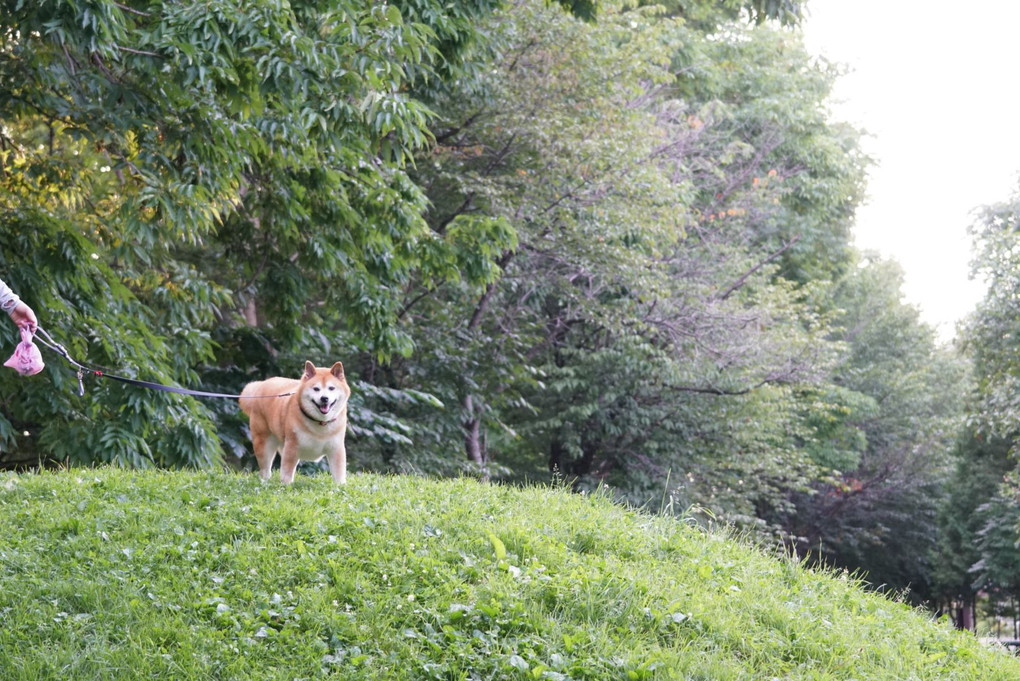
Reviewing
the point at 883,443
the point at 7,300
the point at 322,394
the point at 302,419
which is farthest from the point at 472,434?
the point at 883,443

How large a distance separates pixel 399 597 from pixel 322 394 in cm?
242

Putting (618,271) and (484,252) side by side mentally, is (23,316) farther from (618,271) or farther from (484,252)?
(618,271)

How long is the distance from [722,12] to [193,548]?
79.4 ft

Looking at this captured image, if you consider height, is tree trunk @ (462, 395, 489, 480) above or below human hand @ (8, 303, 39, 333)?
below

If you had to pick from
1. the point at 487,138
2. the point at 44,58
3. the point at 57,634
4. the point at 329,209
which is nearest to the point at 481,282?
the point at 329,209

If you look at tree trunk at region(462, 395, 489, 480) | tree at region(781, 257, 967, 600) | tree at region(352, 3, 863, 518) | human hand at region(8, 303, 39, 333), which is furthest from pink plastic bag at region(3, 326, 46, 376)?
Result: tree at region(781, 257, 967, 600)

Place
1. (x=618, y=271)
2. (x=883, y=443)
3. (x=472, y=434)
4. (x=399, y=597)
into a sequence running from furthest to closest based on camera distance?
(x=883, y=443)
(x=618, y=271)
(x=472, y=434)
(x=399, y=597)

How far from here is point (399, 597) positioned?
6.07 metres

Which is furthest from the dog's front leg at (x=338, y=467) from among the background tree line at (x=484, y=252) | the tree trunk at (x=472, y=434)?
the tree trunk at (x=472, y=434)

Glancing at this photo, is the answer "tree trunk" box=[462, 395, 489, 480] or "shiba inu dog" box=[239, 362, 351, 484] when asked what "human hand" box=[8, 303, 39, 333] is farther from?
"tree trunk" box=[462, 395, 489, 480]

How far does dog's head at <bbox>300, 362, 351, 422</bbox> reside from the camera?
8.10 metres

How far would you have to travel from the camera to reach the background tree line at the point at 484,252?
9469mm

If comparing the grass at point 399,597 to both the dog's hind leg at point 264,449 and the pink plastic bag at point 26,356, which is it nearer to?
the dog's hind leg at point 264,449

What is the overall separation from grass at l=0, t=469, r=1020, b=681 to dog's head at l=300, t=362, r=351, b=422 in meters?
0.66
